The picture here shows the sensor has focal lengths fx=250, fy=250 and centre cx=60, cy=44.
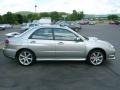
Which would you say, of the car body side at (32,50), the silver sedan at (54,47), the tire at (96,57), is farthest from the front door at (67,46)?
the tire at (96,57)

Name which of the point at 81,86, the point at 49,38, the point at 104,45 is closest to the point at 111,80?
the point at 81,86

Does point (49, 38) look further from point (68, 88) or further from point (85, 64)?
point (68, 88)

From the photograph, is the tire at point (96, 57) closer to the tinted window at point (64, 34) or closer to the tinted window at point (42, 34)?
the tinted window at point (64, 34)

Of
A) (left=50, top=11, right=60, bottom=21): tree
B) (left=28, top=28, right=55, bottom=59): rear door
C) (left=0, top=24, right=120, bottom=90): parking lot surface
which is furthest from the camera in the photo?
(left=50, top=11, right=60, bottom=21): tree

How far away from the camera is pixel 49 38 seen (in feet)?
30.1

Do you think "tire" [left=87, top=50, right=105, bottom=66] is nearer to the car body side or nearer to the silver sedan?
the silver sedan

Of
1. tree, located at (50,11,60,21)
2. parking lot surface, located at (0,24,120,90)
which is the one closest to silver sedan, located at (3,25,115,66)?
parking lot surface, located at (0,24,120,90)

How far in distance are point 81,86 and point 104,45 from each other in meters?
3.15

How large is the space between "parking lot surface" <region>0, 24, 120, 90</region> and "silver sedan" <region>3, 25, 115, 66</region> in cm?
31

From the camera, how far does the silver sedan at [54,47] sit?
9.09 meters

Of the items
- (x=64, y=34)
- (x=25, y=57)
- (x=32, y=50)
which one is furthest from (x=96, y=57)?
(x=25, y=57)

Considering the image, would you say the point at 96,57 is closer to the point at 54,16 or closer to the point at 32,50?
the point at 32,50

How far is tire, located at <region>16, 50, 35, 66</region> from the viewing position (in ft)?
30.1

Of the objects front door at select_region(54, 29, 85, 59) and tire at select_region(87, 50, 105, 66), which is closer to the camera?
front door at select_region(54, 29, 85, 59)
